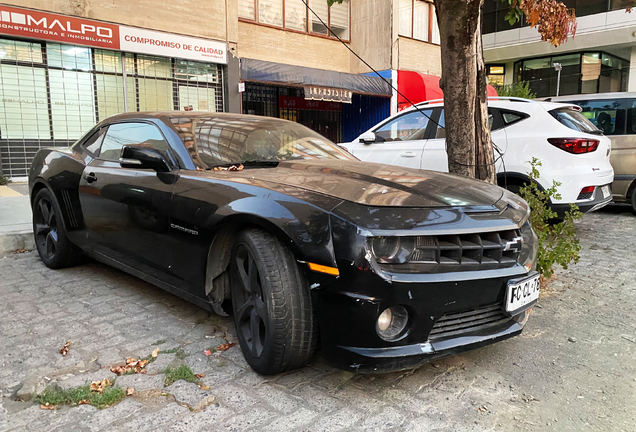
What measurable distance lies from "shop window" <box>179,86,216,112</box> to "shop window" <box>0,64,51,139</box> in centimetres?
313

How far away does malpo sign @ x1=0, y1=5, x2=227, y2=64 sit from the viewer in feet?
30.9

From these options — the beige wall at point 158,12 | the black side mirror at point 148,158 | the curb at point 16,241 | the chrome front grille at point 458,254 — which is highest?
the beige wall at point 158,12

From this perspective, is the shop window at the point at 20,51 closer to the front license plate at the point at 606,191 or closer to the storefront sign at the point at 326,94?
the storefront sign at the point at 326,94

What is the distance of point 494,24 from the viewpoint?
25.4 meters

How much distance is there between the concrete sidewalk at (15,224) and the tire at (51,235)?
2.25 ft

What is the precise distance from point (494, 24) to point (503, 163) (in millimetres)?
23401

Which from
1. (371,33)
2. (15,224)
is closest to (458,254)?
(15,224)

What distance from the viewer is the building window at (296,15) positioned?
1414 cm

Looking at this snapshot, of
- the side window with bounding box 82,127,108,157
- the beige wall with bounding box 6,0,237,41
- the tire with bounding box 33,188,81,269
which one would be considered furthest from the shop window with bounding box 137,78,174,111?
the side window with bounding box 82,127,108,157

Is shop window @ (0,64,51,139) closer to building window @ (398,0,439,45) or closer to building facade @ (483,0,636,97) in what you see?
building window @ (398,0,439,45)

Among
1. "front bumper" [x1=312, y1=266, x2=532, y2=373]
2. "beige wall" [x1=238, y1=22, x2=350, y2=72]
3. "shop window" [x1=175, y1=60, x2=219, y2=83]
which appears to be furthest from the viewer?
"beige wall" [x1=238, y1=22, x2=350, y2=72]

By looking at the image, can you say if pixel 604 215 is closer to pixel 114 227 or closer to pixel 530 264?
pixel 530 264

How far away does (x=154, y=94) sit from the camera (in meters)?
11.6

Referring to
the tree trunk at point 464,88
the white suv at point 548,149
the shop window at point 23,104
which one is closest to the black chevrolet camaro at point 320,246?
the tree trunk at point 464,88
